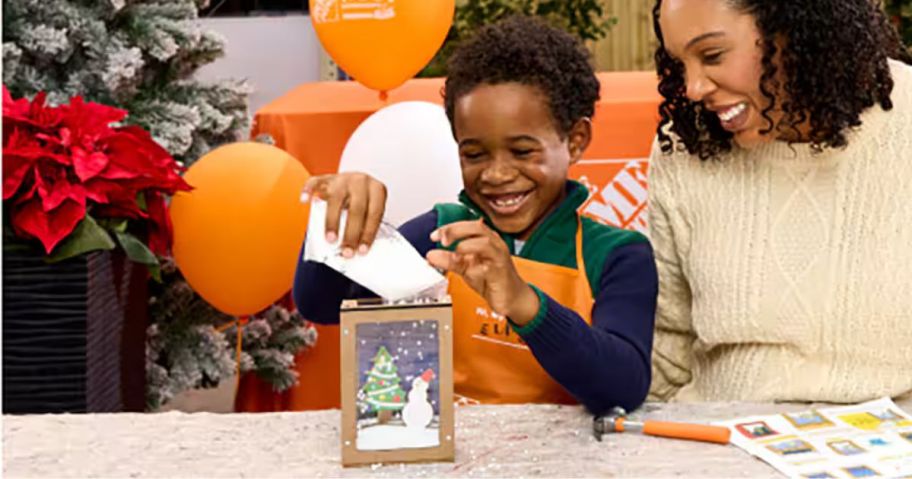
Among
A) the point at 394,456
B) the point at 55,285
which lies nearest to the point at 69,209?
the point at 55,285

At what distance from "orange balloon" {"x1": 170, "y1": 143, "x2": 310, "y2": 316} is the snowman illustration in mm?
1220

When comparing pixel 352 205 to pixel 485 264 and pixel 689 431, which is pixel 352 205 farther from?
pixel 689 431

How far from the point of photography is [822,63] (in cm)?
131

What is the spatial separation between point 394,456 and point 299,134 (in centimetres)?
150

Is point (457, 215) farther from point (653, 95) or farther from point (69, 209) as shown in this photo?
point (653, 95)

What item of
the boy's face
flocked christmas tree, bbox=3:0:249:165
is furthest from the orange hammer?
flocked christmas tree, bbox=3:0:249:165

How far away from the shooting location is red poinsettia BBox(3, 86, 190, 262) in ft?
5.94

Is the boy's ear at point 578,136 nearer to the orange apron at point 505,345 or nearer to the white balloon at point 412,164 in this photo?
the orange apron at point 505,345

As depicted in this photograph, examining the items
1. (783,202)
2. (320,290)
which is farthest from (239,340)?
(783,202)

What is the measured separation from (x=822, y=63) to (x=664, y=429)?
0.56m

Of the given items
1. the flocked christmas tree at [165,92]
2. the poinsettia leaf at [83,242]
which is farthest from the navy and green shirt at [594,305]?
the flocked christmas tree at [165,92]

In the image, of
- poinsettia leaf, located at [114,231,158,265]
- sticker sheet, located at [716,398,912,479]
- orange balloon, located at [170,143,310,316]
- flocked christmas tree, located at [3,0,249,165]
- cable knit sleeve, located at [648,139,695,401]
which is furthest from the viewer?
flocked christmas tree, located at [3,0,249,165]

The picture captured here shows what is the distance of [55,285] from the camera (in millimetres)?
1854

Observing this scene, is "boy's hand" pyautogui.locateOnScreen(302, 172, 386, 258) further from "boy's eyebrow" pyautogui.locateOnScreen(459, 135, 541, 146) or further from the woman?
the woman
